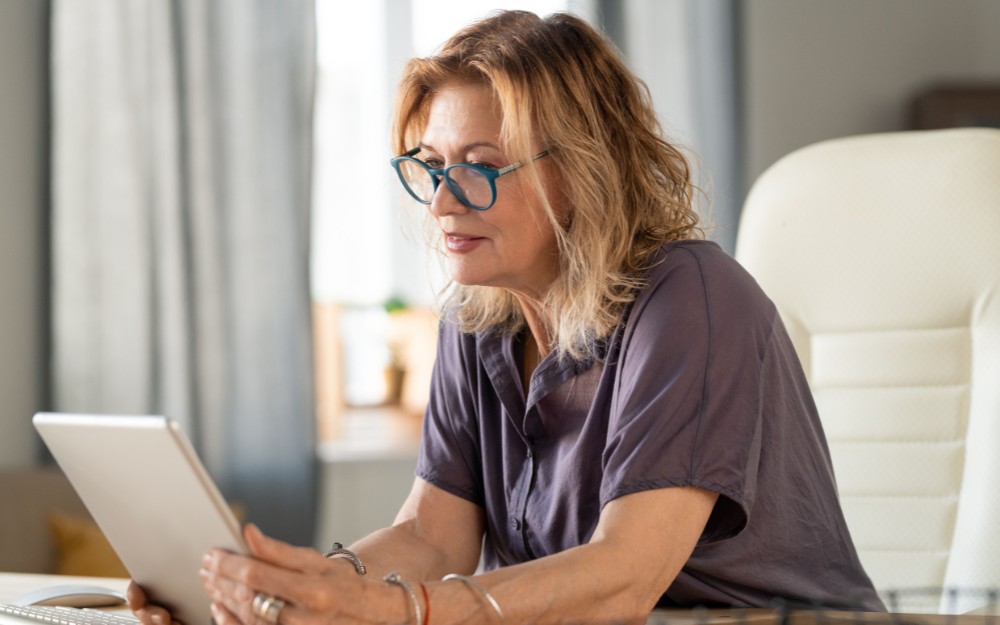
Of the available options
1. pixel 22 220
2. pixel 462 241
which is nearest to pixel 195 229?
pixel 22 220

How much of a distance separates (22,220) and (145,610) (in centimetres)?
228

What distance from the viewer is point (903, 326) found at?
166cm

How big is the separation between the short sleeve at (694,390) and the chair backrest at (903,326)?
16.2 inches

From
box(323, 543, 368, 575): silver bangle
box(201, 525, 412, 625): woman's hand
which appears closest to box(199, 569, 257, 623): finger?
box(201, 525, 412, 625): woman's hand

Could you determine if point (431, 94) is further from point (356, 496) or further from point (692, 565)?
point (356, 496)

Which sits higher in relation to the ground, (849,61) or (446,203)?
(849,61)

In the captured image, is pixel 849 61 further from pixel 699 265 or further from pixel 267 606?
pixel 267 606

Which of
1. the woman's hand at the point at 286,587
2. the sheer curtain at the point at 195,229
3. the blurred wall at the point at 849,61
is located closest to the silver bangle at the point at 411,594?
the woman's hand at the point at 286,587

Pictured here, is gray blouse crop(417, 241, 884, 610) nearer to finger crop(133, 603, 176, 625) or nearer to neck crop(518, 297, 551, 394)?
neck crop(518, 297, 551, 394)

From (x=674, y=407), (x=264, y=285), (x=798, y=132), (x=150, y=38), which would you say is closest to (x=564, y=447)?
(x=674, y=407)

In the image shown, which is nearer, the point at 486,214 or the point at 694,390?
the point at 694,390

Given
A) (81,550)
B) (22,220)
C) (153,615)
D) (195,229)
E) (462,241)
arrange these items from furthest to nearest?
(195,229) < (22,220) < (81,550) < (462,241) < (153,615)

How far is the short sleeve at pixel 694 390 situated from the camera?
1.19 meters

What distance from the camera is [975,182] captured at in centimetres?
161
